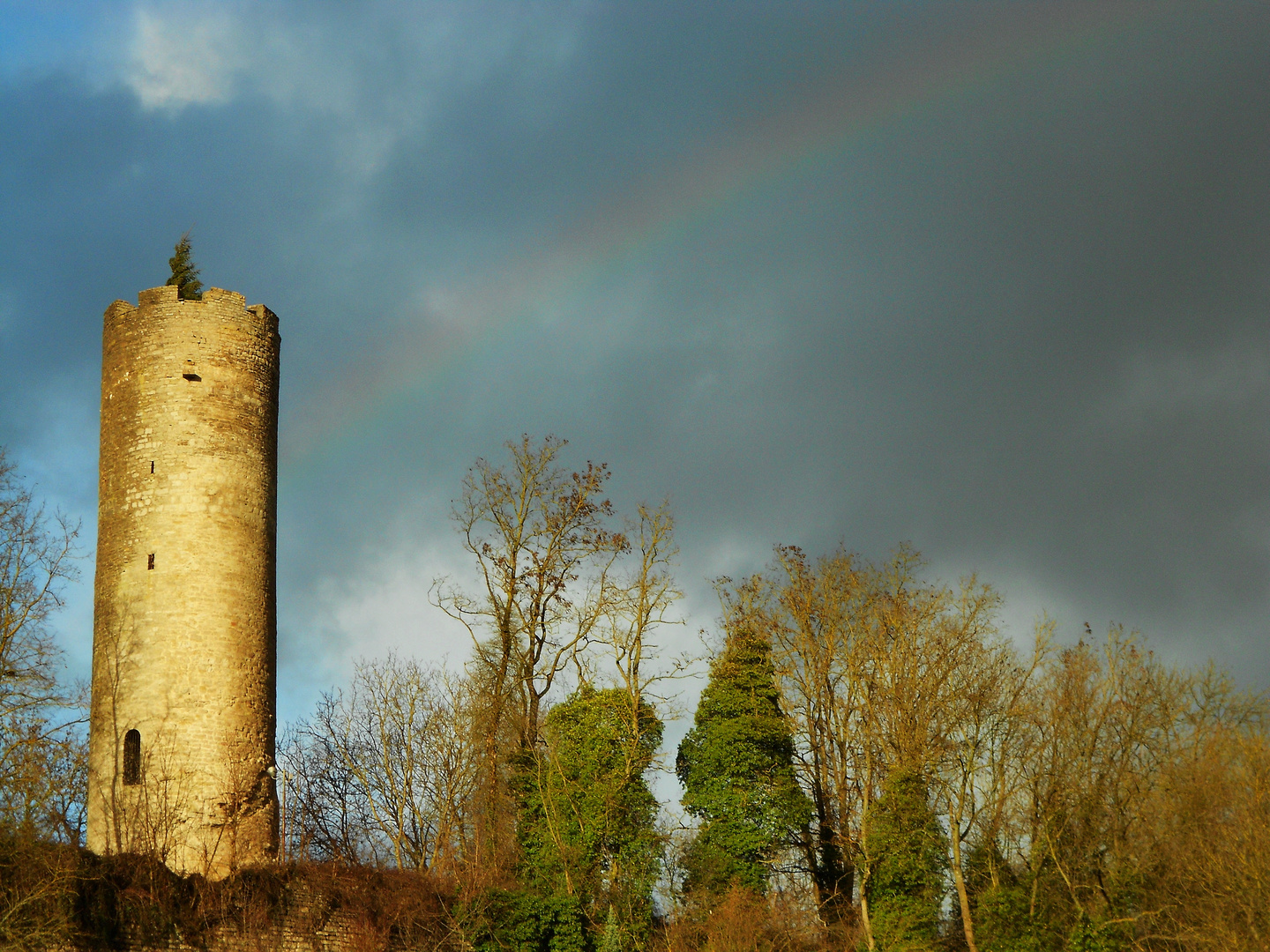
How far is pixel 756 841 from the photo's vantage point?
93.5 ft

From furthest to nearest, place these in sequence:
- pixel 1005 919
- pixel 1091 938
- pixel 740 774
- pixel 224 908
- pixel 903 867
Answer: pixel 740 774
pixel 903 867
pixel 1005 919
pixel 1091 938
pixel 224 908

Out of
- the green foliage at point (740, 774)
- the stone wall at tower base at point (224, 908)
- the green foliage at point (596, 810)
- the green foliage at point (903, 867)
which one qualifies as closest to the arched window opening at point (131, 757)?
the stone wall at tower base at point (224, 908)

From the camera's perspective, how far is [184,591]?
24.3 metres

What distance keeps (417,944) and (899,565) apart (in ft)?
47.2

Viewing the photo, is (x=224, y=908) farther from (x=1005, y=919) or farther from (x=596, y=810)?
(x=1005, y=919)

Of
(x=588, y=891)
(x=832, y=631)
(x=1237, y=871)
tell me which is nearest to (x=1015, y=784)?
(x=832, y=631)

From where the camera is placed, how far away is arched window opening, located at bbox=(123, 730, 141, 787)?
23.9m

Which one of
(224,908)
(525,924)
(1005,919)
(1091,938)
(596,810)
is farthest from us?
(1005,919)

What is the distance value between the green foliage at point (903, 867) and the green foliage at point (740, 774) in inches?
65.6

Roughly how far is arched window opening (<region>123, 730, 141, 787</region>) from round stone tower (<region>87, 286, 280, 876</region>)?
0.07 ft

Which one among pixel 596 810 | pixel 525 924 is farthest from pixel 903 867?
pixel 525 924

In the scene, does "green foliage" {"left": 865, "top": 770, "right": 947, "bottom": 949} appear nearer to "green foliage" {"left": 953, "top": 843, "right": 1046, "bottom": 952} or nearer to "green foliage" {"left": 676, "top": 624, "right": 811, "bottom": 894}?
"green foliage" {"left": 953, "top": 843, "right": 1046, "bottom": 952}

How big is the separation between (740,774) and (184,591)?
39.7 ft

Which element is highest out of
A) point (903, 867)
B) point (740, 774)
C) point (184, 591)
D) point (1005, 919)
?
point (184, 591)
